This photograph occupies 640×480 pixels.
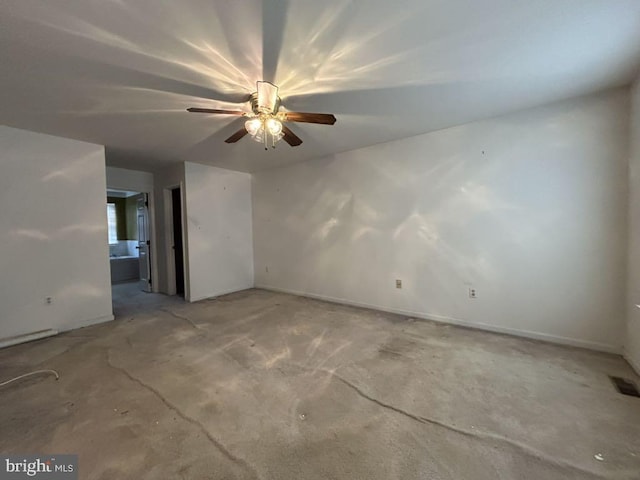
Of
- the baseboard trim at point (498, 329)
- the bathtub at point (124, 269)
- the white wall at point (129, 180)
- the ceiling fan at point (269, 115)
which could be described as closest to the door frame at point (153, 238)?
the white wall at point (129, 180)

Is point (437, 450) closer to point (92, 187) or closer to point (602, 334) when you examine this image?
point (602, 334)

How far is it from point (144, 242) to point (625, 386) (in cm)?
682

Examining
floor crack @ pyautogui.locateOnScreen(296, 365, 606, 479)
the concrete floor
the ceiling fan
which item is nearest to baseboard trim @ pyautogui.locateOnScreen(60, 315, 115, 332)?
the concrete floor

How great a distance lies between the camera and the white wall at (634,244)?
82.9 inches

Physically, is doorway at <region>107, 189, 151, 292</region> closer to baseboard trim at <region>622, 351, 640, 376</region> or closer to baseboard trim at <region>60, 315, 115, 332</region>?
baseboard trim at <region>60, 315, 115, 332</region>

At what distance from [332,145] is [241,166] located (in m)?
1.96

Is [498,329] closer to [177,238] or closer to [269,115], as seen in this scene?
[269,115]

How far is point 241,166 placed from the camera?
186 inches

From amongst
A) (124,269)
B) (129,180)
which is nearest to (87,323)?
(129,180)

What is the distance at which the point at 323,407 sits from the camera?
68.4 inches

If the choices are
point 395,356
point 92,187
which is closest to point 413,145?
point 395,356

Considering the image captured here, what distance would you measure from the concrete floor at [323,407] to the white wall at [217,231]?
1.76m

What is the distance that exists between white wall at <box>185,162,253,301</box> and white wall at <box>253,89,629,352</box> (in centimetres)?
175

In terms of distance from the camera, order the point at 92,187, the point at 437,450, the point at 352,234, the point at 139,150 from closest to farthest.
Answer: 1. the point at 437,450
2. the point at 92,187
3. the point at 139,150
4. the point at 352,234
